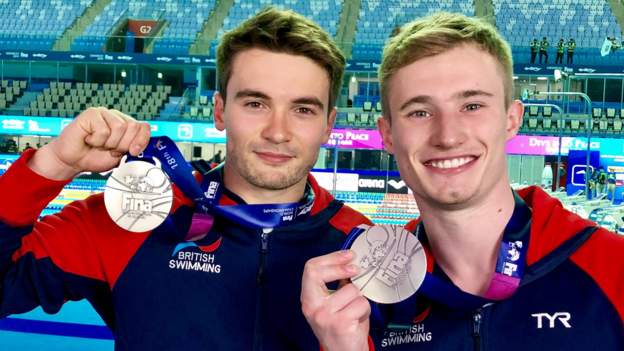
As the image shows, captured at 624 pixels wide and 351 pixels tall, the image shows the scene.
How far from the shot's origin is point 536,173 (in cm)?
1973

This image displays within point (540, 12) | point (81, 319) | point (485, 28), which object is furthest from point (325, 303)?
point (540, 12)

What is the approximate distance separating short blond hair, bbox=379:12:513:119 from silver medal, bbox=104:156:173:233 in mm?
654

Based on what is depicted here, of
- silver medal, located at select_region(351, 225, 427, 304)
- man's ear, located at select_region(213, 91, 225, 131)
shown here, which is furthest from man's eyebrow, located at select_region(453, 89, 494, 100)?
man's ear, located at select_region(213, 91, 225, 131)

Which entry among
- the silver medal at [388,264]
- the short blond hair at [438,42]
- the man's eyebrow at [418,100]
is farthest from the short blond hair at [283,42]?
the silver medal at [388,264]

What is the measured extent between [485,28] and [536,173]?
19.1 meters

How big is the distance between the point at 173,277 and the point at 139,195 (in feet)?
0.91

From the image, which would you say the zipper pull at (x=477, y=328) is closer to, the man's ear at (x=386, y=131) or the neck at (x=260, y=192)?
the man's ear at (x=386, y=131)

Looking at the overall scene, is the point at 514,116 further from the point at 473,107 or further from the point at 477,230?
the point at 477,230

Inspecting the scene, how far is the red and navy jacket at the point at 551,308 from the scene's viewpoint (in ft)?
4.92

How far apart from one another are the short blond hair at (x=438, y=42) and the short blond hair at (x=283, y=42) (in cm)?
23

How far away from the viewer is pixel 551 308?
1539mm

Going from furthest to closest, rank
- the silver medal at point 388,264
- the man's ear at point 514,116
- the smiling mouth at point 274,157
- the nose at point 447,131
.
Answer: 1. the smiling mouth at point 274,157
2. the man's ear at point 514,116
3. the nose at point 447,131
4. the silver medal at point 388,264

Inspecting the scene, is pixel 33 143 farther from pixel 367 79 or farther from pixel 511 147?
pixel 511 147

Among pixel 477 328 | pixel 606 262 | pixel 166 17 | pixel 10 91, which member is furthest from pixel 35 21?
pixel 606 262
